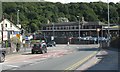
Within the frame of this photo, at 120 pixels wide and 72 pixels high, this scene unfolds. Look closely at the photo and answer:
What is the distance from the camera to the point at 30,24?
144875mm

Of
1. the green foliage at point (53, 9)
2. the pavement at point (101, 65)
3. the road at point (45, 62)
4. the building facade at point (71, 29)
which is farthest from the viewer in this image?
the building facade at point (71, 29)

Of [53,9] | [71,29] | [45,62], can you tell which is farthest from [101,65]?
[71,29]

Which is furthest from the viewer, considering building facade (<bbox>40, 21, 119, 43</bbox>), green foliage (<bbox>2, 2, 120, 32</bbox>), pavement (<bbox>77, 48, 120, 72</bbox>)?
building facade (<bbox>40, 21, 119, 43</bbox>)

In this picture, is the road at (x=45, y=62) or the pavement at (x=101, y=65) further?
the road at (x=45, y=62)

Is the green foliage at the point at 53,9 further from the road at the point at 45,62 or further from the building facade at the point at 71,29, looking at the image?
the building facade at the point at 71,29

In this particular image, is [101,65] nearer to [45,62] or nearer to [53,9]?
[45,62]

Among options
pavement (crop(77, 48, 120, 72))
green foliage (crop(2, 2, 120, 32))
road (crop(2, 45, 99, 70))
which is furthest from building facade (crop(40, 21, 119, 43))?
pavement (crop(77, 48, 120, 72))

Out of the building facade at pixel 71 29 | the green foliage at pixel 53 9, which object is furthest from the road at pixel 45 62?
the building facade at pixel 71 29

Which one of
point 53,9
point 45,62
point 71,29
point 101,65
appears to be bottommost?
point 45,62

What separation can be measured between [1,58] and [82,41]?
3344 inches

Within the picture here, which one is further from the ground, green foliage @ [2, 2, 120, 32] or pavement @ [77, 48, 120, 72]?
green foliage @ [2, 2, 120, 32]

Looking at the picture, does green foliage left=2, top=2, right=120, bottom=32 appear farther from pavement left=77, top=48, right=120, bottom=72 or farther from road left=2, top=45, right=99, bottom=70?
road left=2, top=45, right=99, bottom=70

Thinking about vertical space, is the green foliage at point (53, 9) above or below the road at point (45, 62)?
above

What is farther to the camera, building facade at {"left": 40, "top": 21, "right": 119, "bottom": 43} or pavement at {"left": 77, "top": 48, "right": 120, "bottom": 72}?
building facade at {"left": 40, "top": 21, "right": 119, "bottom": 43}
